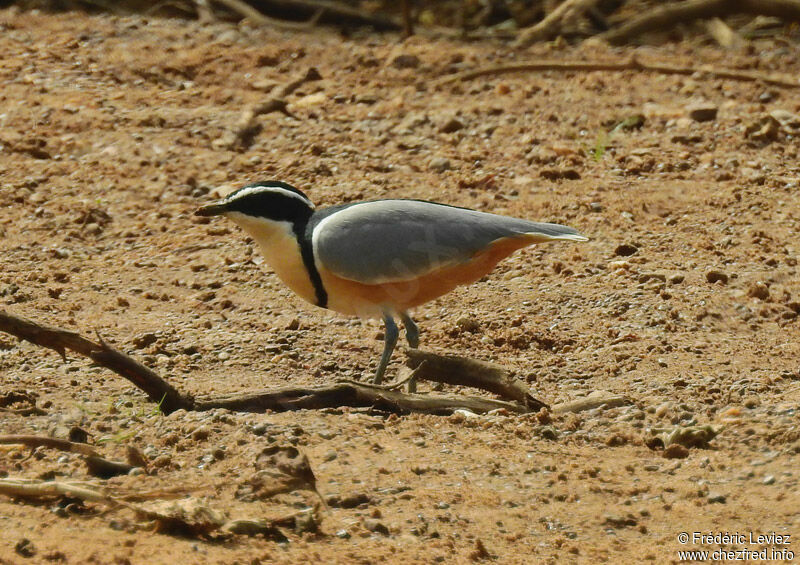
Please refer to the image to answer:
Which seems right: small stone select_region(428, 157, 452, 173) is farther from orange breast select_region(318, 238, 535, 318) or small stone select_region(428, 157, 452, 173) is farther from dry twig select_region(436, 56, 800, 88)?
orange breast select_region(318, 238, 535, 318)

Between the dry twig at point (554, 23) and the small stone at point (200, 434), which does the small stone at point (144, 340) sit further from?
the dry twig at point (554, 23)

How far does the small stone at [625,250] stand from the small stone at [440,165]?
153 centimetres

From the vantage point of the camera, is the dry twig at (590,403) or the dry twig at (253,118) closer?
the dry twig at (590,403)

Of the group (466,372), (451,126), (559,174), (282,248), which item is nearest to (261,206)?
(282,248)

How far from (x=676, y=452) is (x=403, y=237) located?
1.63 metres

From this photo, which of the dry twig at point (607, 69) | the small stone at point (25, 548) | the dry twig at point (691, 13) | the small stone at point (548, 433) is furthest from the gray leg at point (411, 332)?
the dry twig at point (691, 13)

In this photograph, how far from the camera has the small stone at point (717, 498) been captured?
4.09 m

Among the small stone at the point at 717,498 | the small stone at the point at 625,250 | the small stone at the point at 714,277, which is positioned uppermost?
the small stone at the point at 717,498

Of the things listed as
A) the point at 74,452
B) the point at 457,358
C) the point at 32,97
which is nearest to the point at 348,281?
the point at 457,358

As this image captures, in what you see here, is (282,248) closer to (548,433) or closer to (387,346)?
(387,346)

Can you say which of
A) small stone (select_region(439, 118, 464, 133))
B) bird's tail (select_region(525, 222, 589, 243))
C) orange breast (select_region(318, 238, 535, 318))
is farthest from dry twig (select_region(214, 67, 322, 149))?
bird's tail (select_region(525, 222, 589, 243))

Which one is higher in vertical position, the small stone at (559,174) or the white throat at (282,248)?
the white throat at (282,248)

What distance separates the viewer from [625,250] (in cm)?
677

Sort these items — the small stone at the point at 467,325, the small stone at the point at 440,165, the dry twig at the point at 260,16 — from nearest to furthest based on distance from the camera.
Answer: the small stone at the point at 467,325
the small stone at the point at 440,165
the dry twig at the point at 260,16
